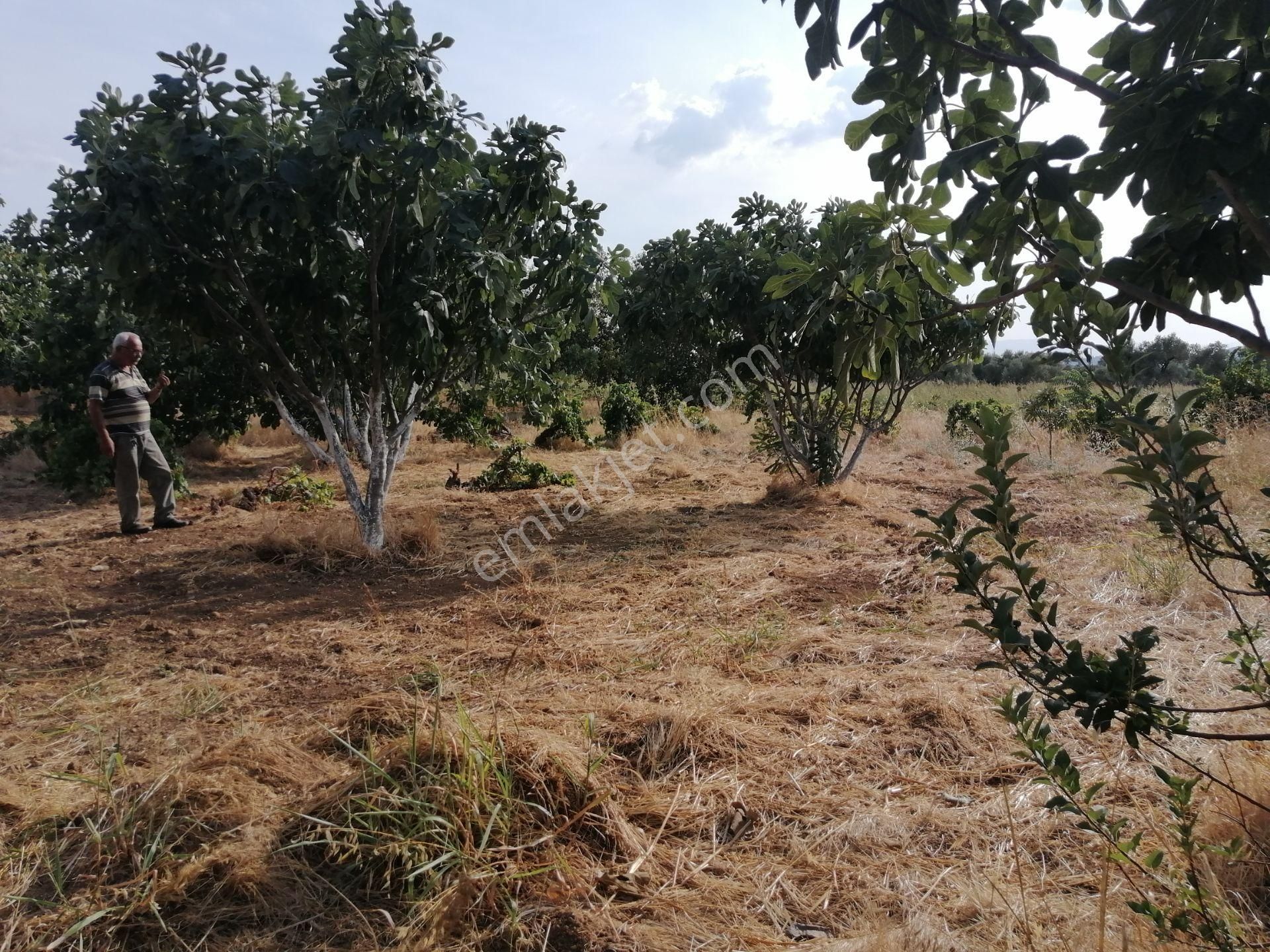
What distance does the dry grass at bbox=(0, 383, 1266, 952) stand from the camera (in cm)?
214

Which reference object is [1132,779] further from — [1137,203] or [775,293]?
[1137,203]

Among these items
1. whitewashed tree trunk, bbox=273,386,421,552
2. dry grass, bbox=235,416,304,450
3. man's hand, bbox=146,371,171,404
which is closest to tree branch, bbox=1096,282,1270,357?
whitewashed tree trunk, bbox=273,386,421,552

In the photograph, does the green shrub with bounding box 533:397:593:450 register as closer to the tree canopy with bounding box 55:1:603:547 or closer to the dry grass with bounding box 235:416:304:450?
the dry grass with bounding box 235:416:304:450

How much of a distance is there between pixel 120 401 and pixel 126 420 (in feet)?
0.56

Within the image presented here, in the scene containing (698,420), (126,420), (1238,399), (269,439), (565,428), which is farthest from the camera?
(698,420)

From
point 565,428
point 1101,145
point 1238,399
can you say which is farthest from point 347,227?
point 1238,399

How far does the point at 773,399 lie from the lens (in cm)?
823

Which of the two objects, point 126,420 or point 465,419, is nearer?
point 126,420

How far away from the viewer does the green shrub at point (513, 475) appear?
8859 mm

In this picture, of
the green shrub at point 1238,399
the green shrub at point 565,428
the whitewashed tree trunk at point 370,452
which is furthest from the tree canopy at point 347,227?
the green shrub at point 1238,399

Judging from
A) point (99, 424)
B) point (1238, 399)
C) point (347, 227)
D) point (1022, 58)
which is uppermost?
point (347, 227)

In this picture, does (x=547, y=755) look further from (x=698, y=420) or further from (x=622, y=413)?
(x=698, y=420)

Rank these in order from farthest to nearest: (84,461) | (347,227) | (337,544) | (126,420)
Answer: (84,461)
(126,420)
(337,544)
(347,227)

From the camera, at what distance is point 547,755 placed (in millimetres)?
2633
